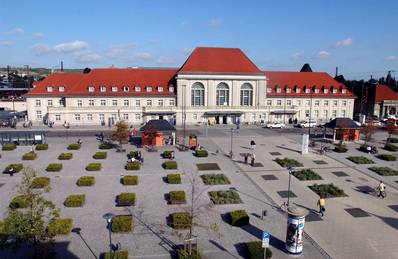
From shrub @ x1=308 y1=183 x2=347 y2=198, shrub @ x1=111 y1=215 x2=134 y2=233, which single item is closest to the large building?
shrub @ x1=308 y1=183 x2=347 y2=198

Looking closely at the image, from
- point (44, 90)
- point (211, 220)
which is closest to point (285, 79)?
point (44, 90)

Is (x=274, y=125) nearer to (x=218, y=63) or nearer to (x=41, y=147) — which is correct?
(x=218, y=63)

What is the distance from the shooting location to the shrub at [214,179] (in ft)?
101

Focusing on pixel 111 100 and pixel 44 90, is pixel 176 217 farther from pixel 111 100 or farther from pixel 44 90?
pixel 44 90

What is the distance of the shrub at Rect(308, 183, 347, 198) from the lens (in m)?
28.1

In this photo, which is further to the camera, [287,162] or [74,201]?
[287,162]

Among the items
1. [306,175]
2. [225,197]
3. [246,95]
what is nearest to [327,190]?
[306,175]

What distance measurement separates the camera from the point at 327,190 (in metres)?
29.0

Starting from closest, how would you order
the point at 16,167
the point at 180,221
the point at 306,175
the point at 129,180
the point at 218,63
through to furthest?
the point at 180,221, the point at 129,180, the point at 306,175, the point at 16,167, the point at 218,63

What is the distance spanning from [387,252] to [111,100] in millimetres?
55433

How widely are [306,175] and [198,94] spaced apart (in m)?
37.8

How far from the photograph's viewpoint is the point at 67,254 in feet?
60.3

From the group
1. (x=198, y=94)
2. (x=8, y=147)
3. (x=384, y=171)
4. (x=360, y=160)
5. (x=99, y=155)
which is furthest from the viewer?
(x=198, y=94)

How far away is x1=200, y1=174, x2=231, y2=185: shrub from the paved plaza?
2.82ft
